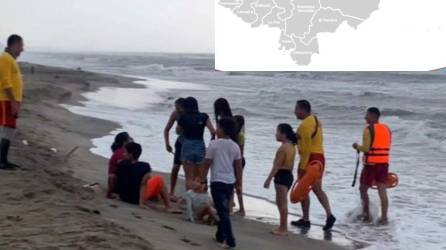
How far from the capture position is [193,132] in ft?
28.4

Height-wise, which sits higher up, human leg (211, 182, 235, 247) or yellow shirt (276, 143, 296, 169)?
yellow shirt (276, 143, 296, 169)

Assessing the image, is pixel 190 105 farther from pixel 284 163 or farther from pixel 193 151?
pixel 284 163

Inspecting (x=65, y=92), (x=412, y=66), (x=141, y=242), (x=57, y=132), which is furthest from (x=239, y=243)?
(x=65, y=92)

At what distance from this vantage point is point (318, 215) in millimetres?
9961

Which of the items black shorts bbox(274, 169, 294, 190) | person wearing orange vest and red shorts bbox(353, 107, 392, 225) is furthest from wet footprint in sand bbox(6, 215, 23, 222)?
person wearing orange vest and red shorts bbox(353, 107, 392, 225)

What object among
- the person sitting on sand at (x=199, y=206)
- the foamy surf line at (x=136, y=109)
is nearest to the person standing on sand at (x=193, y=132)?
the person sitting on sand at (x=199, y=206)

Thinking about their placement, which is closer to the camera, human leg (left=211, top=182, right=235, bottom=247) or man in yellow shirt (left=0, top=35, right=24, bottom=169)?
human leg (left=211, top=182, right=235, bottom=247)

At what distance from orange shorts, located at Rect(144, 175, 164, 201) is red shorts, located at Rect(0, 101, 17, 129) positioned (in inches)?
61.8

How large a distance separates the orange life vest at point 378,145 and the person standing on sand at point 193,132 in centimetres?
213

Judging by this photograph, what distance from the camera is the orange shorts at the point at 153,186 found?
8750mm

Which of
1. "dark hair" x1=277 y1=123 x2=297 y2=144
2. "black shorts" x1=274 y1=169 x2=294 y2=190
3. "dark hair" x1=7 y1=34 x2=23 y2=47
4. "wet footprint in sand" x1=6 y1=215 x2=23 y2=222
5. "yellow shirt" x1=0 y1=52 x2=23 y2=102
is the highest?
"dark hair" x1=7 y1=34 x2=23 y2=47

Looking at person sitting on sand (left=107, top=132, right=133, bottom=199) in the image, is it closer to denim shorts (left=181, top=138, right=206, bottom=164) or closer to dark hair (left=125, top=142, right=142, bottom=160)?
dark hair (left=125, top=142, right=142, bottom=160)

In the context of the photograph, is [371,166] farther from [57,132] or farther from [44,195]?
[57,132]

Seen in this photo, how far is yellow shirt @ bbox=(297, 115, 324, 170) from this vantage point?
342 inches
